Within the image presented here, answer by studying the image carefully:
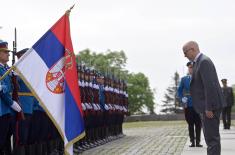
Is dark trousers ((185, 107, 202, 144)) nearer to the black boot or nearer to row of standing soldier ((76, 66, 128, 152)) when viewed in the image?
row of standing soldier ((76, 66, 128, 152))

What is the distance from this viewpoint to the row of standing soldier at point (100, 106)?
1291cm

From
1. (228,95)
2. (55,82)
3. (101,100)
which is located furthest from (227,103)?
(55,82)

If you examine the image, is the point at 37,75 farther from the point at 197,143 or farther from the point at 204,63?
the point at 197,143

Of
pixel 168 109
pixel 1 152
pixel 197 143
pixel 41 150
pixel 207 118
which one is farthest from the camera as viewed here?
pixel 168 109

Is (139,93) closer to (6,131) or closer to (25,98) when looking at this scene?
(25,98)

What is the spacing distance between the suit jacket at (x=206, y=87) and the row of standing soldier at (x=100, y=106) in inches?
184

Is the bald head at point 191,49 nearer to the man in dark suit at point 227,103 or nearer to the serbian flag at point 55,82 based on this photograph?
the serbian flag at point 55,82

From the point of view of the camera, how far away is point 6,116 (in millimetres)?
8203

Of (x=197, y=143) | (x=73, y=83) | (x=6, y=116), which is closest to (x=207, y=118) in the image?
(x=73, y=83)

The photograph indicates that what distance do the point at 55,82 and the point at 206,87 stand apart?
6.65 feet

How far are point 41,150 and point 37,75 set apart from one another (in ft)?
11.5

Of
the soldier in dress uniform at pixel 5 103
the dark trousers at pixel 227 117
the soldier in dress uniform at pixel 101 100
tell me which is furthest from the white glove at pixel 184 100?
the dark trousers at pixel 227 117

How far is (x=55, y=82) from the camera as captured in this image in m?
7.01

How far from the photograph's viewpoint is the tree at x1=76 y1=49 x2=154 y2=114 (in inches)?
3295
